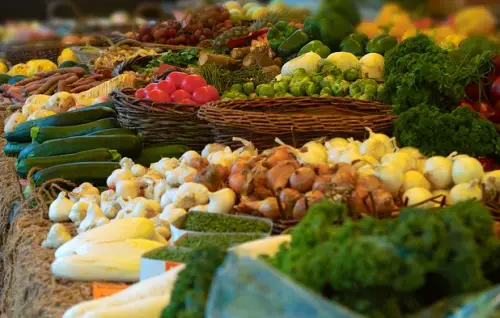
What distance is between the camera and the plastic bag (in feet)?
4.54

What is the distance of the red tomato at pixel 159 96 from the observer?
3841 millimetres

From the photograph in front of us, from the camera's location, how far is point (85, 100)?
4.77 meters

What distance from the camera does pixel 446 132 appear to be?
9.84ft

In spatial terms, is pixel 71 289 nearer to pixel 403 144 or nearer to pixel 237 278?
pixel 237 278

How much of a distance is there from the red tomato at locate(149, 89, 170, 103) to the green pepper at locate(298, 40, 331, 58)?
1147 mm

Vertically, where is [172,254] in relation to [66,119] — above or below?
below

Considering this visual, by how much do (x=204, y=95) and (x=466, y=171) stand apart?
1716 mm

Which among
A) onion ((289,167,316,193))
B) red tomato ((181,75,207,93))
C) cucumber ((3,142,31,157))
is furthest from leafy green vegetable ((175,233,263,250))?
cucumber ((3,142,31,157))

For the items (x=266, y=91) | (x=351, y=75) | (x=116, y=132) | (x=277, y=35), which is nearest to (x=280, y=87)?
(x=266, y=91)

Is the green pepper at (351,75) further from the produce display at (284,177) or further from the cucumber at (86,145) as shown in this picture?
the cucumber at (86,145)

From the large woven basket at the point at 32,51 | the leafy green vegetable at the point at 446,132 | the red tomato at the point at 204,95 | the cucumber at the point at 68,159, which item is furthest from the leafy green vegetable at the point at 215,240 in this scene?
the large woven basket at the point at 32,51

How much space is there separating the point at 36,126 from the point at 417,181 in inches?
96.2

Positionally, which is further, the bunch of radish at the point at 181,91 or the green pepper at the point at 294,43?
the green pepper at the point at 294,43

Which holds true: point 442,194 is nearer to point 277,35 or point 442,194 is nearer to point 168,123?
point 168,123
